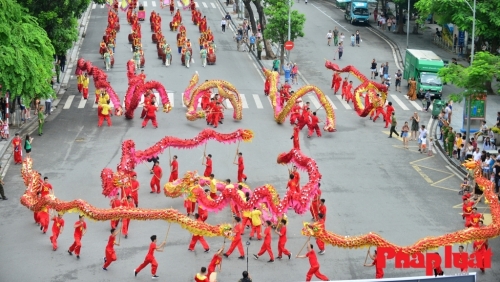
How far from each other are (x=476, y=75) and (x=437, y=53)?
26520 mm

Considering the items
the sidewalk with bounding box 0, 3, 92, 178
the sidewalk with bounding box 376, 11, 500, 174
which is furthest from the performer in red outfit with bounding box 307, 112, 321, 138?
the sidewalk with bounding box 0, 3, 92, 178

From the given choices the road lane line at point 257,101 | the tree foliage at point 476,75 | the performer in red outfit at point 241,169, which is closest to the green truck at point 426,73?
the road lane line at point 257,101

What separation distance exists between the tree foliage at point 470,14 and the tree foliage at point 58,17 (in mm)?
19728

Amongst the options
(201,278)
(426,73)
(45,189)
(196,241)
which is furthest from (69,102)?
(201,278)

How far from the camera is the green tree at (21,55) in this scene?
3903cm

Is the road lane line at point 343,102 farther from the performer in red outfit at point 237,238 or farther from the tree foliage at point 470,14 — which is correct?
the performer in red outfit at point 237,238

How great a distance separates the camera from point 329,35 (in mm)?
66875

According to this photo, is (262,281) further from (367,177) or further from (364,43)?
(364,43)

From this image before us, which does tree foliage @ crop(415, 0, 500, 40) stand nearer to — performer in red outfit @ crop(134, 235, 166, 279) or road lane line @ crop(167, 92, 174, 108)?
road lane line @ crop(167, 92, 174, 108)

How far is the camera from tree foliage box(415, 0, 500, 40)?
165 feet

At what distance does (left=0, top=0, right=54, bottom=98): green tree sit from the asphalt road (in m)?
2.58

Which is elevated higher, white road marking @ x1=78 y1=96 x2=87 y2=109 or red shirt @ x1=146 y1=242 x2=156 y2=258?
white road marking @ x1=78 y1=96 x2=87 y2=109

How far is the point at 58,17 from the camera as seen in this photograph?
159 ft

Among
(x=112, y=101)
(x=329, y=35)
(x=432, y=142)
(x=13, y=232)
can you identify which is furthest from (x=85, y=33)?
(x=13, y=232)
